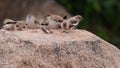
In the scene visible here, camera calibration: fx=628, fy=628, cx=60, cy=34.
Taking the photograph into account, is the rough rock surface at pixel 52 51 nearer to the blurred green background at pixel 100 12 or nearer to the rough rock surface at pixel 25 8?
the rough rock surface at pixel 25 8

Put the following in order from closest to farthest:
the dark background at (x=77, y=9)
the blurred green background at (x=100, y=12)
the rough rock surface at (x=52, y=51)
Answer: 1. the rough rock surface at (x=52, y=51)
2. the dark background at (x=77, y=9)
3. the blurred green background at (x=100, y=12)

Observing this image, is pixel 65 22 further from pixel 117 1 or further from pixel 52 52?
pixel 117 1

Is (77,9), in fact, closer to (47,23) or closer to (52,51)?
(47,23)

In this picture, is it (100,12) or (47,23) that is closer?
(47,23)

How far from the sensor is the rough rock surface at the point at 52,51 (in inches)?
247

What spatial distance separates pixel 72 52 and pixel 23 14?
6.84 meters

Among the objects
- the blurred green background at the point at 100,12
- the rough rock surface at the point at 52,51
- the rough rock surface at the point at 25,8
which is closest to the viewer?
the rough rock surface at the point at 52,51

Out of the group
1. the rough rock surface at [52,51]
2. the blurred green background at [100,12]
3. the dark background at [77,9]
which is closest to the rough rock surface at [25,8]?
the dark background at [77,9]

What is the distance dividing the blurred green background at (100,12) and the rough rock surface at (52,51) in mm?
6210

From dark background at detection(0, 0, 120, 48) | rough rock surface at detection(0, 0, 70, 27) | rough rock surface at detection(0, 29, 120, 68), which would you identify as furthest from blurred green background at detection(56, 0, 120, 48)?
rough rock surface at detection(0, 29, 120, 68)

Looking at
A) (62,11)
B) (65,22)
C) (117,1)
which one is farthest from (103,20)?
(65,22)

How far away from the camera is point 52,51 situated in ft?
21.0

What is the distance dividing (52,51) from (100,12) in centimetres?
786

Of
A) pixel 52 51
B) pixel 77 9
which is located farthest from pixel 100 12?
pixel 52 51
